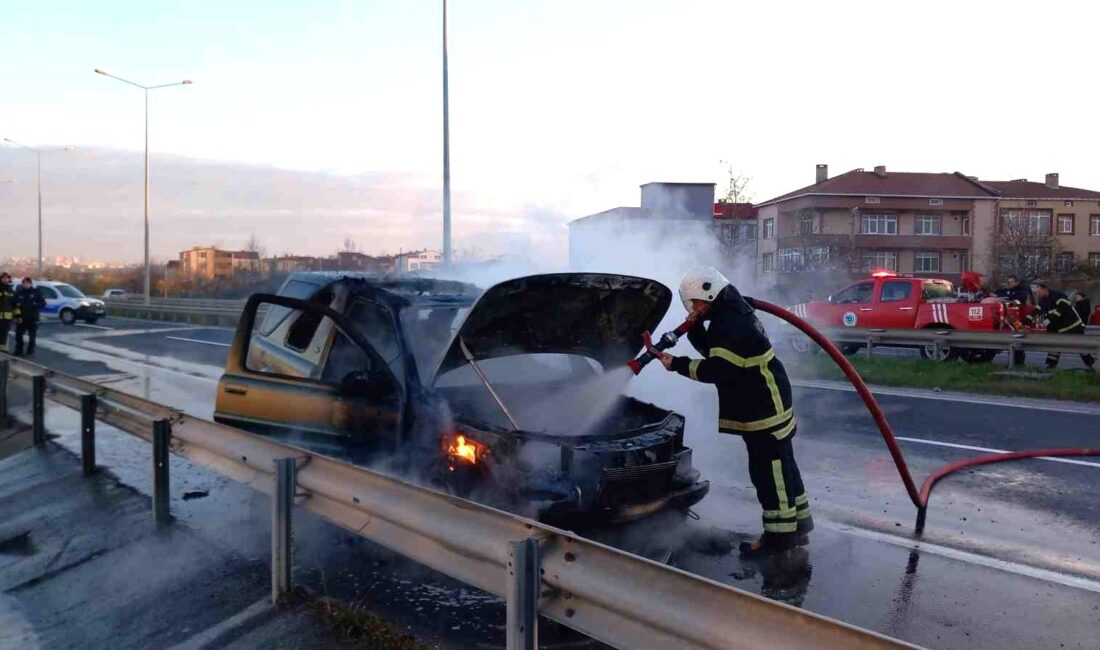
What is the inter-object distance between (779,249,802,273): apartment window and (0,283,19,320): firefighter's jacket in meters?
24.6

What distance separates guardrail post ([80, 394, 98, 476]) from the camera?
23.4 feet

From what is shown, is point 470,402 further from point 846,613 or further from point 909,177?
point 909,177

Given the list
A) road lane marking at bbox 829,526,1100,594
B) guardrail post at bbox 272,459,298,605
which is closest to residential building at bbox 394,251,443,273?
road lane marking at bbox 829,526,1100,594

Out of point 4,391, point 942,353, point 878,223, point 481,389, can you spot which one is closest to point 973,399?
point 942,353

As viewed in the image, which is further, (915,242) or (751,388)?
(915,242)

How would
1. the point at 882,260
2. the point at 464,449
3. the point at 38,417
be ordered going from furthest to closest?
1. the point at 882,260
2. the point at 38,417
3. the point at 464,449

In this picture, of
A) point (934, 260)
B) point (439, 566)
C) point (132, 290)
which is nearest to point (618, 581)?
point (439, 566)

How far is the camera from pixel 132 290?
69.4m

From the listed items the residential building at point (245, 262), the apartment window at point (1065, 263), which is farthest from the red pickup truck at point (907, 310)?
the residential building at point (245, 262)

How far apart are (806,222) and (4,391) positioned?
37.8 m

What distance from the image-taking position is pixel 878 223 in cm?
5375

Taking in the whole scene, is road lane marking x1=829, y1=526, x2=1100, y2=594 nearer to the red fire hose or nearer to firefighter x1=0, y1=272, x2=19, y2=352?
the red fire hose

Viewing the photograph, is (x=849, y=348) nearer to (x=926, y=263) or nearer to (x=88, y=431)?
(x=88, y=431)

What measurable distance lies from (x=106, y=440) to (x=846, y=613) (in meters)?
7.50
